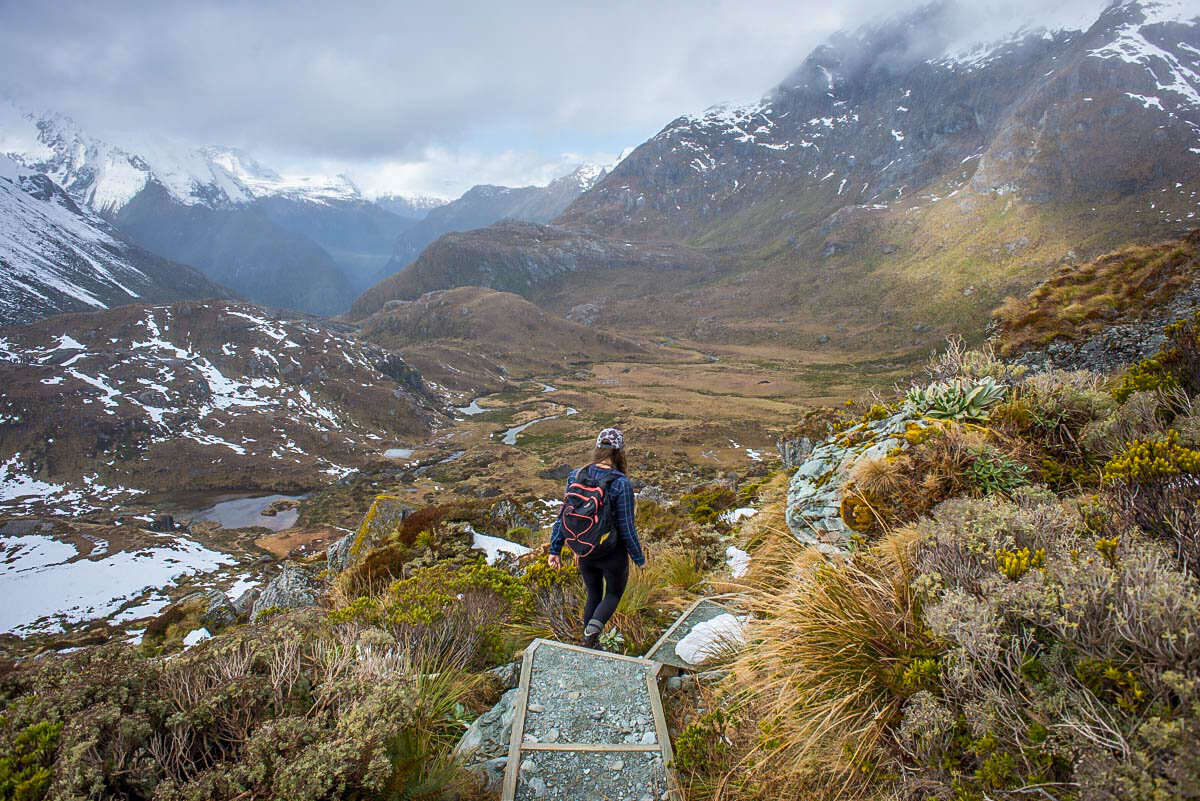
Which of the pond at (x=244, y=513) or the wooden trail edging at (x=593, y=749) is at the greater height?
the wooden trail edging at (x=593, y=749)

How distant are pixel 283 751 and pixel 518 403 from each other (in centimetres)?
10897

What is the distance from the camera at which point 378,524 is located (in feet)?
41.5

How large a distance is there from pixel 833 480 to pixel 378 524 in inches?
427

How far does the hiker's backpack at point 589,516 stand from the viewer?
5.07 meters

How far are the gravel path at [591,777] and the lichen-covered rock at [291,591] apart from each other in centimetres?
814

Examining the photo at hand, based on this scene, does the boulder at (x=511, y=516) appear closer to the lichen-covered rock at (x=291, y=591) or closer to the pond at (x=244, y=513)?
the lichen-covered rock at (x=291, y=591)

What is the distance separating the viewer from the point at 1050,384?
5.27m

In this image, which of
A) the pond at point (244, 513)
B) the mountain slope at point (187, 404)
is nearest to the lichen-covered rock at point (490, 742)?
the pond at point (244, 513)

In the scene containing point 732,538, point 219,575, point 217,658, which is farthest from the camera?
point 219,575

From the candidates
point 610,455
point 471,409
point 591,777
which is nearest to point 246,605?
point 610,455

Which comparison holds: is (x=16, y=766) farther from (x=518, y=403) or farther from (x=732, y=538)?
(x=518, y=403)

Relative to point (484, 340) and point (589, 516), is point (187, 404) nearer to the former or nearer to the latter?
point (484, 340)

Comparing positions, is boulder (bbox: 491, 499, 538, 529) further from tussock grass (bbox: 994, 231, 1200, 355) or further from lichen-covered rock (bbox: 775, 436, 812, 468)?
tussock grass (bbox: 994, 231, 1200, 355)

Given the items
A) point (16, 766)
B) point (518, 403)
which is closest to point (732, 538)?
point (16, 766)
